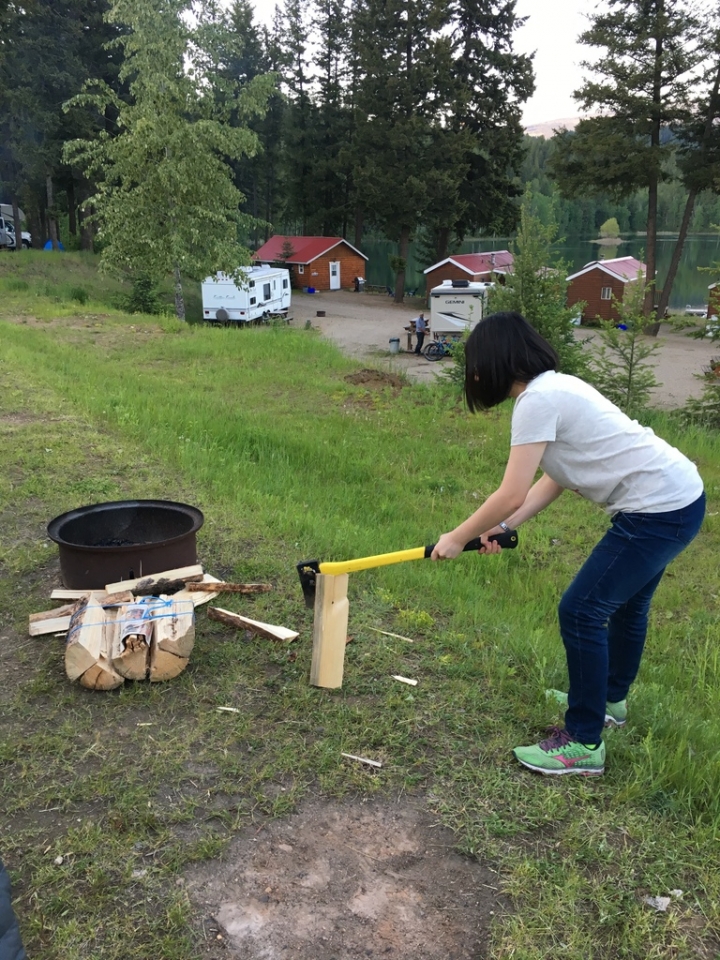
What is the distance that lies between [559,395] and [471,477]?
6066mm

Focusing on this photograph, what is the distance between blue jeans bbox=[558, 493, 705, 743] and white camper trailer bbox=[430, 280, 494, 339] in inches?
933

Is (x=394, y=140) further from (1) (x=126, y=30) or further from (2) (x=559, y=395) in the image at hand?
(2) (x=559, y=395)

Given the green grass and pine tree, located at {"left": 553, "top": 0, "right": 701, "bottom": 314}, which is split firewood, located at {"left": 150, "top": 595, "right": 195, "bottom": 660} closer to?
the green grass

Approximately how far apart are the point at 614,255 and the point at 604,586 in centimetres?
9451

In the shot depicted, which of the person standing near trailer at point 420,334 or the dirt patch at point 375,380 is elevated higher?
the person standing near trailer at point 420,334

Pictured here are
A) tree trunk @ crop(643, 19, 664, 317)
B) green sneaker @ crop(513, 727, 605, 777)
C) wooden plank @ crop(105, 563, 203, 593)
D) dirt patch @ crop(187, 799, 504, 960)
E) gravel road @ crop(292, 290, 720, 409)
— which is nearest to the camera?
dirt patch @ crop(187, 799, 504, 960)

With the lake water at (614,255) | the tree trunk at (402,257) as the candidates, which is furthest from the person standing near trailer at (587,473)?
the tree trunk at (402,257)

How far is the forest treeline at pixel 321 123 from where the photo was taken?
2109 cm

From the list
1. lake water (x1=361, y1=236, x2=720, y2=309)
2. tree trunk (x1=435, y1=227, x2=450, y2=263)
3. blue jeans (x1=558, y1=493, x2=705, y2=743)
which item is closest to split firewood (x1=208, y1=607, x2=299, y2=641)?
blue jeans (x1=558, y1=493, x2=705, y2=743)

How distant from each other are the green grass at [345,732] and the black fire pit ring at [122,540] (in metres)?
0.38

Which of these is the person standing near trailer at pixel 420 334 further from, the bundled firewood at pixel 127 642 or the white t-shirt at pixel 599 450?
the white t-shirt at pixel 599 450

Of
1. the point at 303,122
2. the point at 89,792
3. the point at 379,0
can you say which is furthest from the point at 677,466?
the point at 303,122

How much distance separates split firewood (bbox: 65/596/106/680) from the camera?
10.5 feet

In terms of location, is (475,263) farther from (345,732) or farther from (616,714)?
(345,732)
